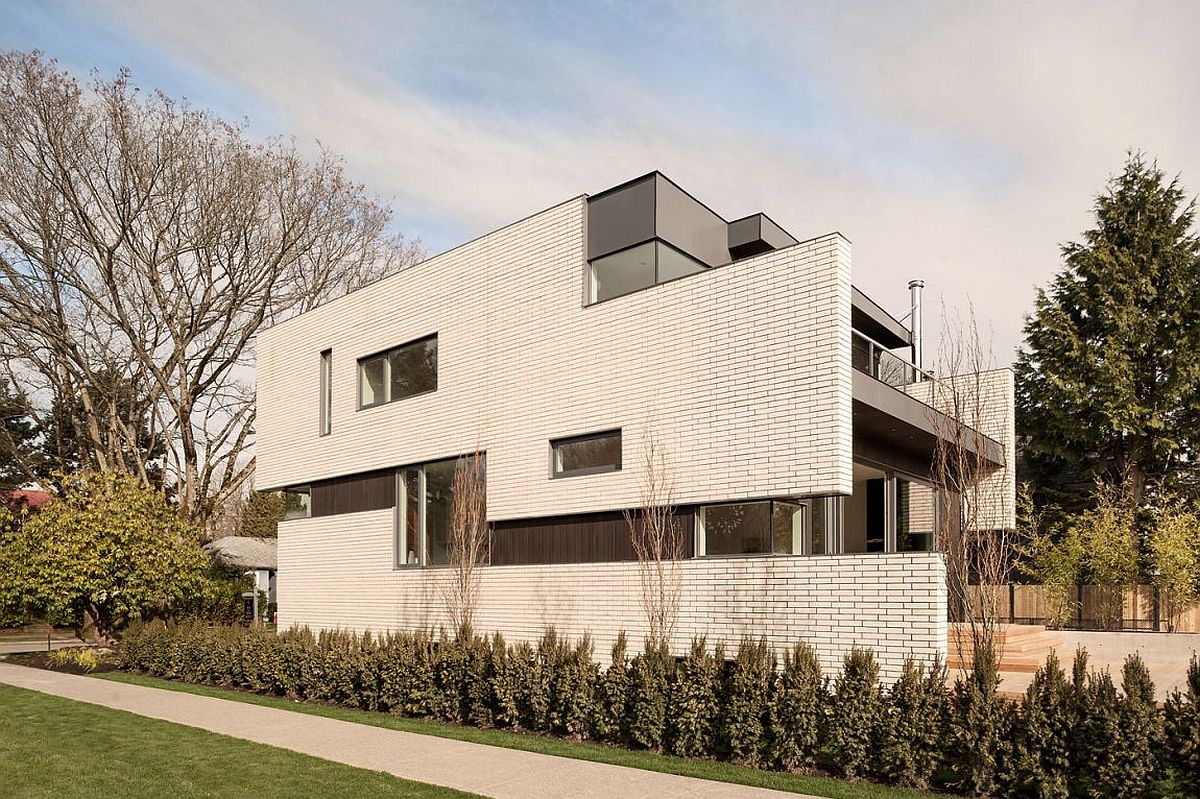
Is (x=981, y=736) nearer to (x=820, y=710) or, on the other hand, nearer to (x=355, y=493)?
(x=820, y=710)

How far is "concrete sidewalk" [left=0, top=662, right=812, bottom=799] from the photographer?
773 cm

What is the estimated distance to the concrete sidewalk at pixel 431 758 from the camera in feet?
25.3

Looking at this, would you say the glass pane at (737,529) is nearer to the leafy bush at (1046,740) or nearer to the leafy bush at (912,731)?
the leafy bush at (912,731)

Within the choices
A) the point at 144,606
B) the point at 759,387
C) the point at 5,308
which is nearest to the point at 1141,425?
the point at 759,387

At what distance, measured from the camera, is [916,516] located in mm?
18156

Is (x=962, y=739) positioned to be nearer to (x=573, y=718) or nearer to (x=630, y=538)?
(x=573, y=718)

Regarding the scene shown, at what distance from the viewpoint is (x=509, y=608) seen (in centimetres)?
1422

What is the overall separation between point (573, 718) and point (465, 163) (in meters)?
10.9

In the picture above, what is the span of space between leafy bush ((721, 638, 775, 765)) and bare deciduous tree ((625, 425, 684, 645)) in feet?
8.28

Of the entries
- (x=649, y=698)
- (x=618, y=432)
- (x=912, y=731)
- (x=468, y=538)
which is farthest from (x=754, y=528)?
(x=468, y=538)

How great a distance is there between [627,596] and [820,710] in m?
4.23

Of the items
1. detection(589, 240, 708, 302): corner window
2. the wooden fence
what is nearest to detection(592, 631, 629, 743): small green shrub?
detection(589, 240, 708, 302): corner window

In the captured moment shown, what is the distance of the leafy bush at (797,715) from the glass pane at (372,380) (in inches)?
418

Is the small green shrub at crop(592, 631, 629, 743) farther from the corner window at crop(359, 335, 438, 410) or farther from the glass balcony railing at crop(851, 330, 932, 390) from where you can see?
the corner window at crop(359, 335, 438, 410)
